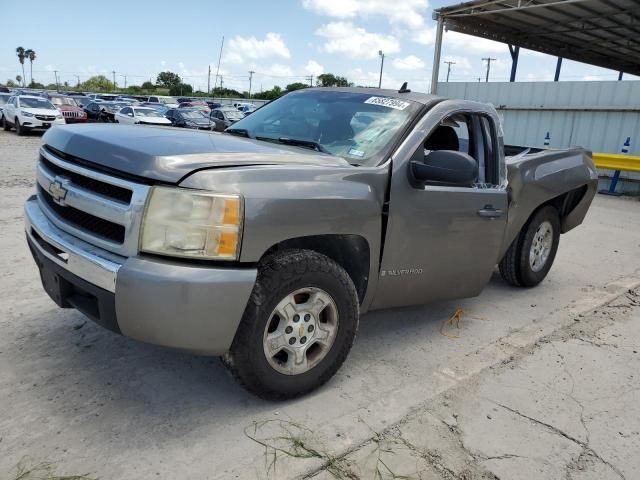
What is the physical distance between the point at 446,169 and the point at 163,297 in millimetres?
1790

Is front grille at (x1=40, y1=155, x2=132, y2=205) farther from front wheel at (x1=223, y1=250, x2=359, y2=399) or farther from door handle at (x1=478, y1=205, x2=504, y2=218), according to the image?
door handle at (x1=478, y1=205, x2=504, y2=218)

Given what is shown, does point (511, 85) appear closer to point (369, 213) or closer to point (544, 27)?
point (544, 27)

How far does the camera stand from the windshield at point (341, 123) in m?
3.37

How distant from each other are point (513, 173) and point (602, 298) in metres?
1.71

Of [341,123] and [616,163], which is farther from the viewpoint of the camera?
[616,163]

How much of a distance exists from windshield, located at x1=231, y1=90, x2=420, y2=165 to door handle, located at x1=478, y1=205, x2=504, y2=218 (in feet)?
2.80

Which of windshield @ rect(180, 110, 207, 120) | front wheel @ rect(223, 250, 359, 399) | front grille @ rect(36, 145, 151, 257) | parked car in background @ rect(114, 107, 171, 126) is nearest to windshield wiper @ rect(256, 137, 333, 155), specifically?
front wheel @ rect(223, 250, 359, 399)

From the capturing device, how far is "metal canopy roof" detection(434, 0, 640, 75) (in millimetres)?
13914

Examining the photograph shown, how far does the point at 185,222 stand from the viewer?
7.82ft

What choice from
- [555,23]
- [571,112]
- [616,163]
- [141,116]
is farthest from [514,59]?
[141,116]

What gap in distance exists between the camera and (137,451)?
2.44m

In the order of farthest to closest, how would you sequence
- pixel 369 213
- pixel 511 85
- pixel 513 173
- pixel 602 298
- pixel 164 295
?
pixel 511 85
pixel 602 298
pixel 513 173
pixel 369 213
pixel 164 295

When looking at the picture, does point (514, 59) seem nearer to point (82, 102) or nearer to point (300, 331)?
point (300, 331)

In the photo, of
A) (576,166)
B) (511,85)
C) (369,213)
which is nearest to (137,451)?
(369,213)
